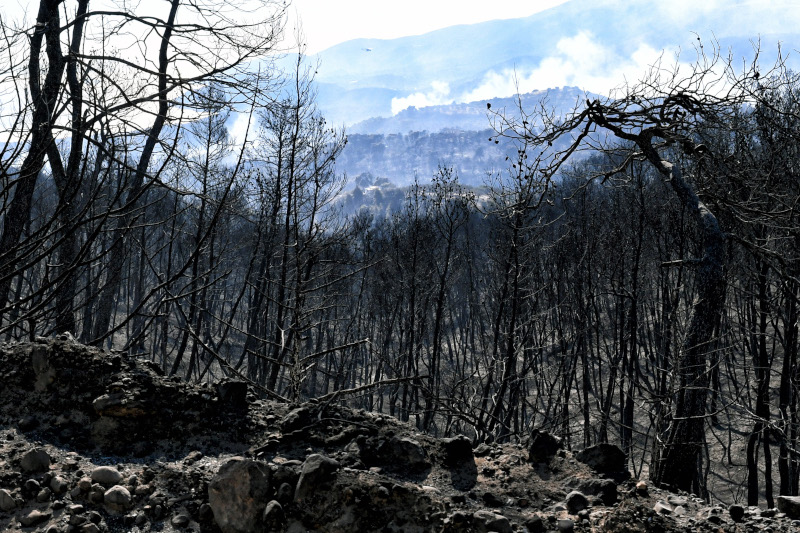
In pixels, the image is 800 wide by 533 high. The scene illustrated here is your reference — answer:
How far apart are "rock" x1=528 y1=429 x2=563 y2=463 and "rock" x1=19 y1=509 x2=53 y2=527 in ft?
6.69

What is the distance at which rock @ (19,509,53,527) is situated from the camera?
7.56 feet

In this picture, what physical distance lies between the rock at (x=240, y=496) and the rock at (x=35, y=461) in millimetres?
796

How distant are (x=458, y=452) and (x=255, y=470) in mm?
947

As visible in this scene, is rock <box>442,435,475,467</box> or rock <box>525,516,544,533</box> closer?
rock <box>525,516,544,533</box>

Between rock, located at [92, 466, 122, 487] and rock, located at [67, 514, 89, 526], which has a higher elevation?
rock, located at [92, 466, 122, 487]

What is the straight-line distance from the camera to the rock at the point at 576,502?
93.1 inches

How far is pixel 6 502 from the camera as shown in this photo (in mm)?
2369

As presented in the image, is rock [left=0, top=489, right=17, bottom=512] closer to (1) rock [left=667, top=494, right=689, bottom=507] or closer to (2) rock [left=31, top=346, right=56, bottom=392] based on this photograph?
(2) rock [left=31, top=346, right=56, bottom=392]

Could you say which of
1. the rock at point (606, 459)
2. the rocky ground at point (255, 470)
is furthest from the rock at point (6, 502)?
the rock at point (606, 459)

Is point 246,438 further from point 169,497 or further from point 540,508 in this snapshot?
point 540,508

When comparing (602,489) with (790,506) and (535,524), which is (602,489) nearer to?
(535,524)

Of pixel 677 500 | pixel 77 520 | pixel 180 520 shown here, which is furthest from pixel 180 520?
pixel 677 500

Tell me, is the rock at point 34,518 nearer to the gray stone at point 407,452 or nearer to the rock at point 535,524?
the gray stone at point 407,452

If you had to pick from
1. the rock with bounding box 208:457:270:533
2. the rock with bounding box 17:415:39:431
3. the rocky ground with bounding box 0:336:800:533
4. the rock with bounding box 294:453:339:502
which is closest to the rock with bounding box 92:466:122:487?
the rocky ground with bounding box 0:336:800:533
